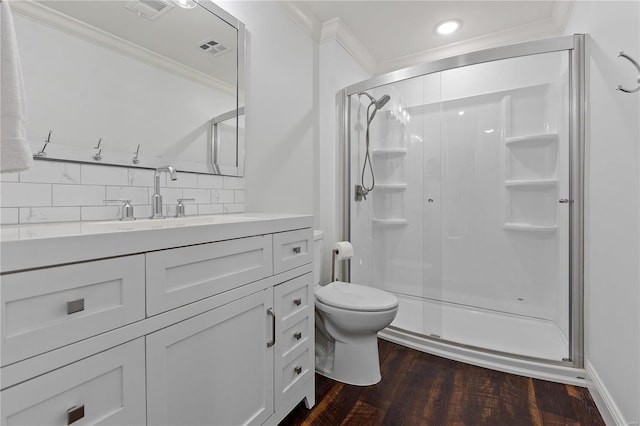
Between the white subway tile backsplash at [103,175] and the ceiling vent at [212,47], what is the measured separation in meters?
0.73

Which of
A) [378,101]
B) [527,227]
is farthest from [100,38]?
[527,227]

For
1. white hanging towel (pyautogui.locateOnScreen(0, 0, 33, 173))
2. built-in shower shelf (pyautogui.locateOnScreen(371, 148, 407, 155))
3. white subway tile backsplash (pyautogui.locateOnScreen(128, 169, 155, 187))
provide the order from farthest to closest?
1. built-in shower shelf (pyautogui.locateOnScreen(371, 148, 407, 155))
2. white subway tile backsplash (pyautogui.locateOnScreen(128, 169, 155, 187))
3. white hanging towel (pyautogui.locateOnScreen(0, 0, 33, 173))

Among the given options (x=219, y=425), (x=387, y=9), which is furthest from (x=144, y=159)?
(x=387, y=9)

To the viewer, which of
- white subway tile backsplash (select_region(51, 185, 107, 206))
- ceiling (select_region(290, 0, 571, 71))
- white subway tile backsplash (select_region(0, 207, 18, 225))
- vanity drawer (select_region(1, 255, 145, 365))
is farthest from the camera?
ceiling (select_region(290, 0, 571, 71))

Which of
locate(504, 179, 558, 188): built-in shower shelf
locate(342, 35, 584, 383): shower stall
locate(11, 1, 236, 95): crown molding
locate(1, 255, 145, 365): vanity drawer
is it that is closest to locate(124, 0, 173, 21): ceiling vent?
locate(11, 1, 236, 95): crown molding

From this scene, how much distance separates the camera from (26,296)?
22.3 inches

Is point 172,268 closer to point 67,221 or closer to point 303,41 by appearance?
point 67,221

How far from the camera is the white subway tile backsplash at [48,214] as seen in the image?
3.10ft

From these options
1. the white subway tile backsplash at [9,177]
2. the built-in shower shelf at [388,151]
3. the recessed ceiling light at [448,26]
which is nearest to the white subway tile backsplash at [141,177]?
the white subway tile backsplash at [9,177]

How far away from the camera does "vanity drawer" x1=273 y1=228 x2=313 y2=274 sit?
3.97 ft

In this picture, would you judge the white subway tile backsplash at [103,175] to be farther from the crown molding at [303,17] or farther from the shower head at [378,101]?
the shower head at [378,101]

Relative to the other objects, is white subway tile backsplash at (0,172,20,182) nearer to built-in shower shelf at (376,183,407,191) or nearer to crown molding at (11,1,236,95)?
crown molding at (11,1,236,95)

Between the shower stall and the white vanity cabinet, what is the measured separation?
4.00 feet

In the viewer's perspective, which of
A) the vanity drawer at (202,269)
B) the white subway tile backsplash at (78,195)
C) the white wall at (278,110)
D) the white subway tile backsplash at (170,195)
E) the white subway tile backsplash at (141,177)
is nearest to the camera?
the vanity drawer at (202,269)
